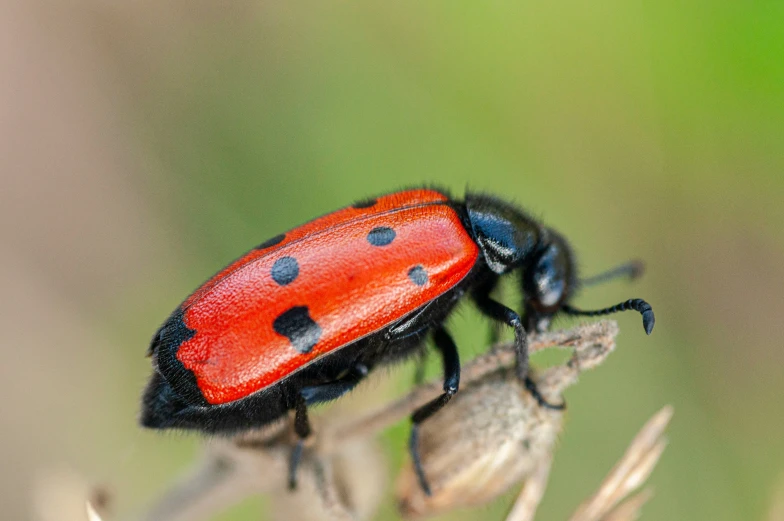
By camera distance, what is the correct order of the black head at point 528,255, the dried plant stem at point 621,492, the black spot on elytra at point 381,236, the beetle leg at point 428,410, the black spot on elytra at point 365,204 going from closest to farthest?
the dried plant stem at point 621,492 < the beetle leg at point 428,410 < the black spot on elytra at point 381,236 < the black spot on elytra at point 365,204 < the black head at point 528,255

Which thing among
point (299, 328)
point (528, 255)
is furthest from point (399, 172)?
point (299, 328)

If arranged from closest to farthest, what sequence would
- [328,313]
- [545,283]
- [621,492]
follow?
[621,492] → [328,313] → [545,283]

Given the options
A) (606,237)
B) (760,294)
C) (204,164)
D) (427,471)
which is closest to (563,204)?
(606,237)

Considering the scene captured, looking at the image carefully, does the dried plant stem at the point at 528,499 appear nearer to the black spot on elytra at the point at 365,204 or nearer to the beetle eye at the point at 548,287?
the beetle eye at the point at 548,287

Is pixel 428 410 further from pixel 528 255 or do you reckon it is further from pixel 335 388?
pixel 528 255

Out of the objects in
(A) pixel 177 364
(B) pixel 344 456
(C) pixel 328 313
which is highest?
(A) pixel 177 364

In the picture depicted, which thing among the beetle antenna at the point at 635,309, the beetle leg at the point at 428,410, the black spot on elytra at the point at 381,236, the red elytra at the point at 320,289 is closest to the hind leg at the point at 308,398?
the red elytra at the point at 320,289

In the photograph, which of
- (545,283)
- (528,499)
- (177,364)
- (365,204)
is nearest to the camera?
(528,499)
